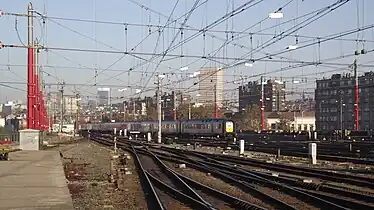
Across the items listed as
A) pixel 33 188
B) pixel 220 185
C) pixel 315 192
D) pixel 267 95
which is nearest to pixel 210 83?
pixel 267 95

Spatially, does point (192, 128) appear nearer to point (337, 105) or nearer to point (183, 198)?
point (337, 105)

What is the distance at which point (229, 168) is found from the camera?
26.7 meters

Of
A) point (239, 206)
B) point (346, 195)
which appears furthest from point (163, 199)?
point (346, 195)

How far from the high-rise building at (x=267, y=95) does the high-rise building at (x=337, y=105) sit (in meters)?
7.93

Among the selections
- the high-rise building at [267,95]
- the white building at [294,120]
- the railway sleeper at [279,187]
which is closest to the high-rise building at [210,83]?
the high-rise building at [267,95]

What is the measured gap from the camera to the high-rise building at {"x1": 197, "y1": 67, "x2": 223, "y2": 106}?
165 ft

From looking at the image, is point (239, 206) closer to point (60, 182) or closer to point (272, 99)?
point (60, 182)

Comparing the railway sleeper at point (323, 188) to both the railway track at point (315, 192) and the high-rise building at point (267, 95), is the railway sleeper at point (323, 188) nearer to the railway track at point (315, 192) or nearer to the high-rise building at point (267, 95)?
the railway track at point (315, 192)

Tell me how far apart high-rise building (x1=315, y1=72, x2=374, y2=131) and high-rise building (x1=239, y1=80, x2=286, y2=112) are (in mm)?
7927

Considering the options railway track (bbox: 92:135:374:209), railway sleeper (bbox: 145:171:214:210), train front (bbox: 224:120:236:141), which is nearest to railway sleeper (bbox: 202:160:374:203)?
railway track (bbox: 92:135:374:209)

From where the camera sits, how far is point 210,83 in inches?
2822

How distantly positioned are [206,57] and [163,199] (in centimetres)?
2142

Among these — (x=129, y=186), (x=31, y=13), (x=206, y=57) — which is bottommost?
(x=129, y=186)

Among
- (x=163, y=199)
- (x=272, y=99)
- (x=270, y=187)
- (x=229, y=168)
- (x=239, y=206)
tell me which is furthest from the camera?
(x=272, y=99)
